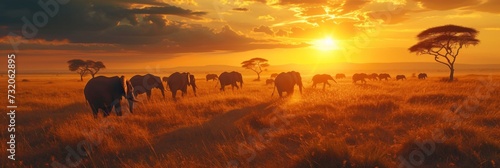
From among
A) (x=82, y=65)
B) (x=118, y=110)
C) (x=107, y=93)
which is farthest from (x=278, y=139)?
(x=82, y=65)

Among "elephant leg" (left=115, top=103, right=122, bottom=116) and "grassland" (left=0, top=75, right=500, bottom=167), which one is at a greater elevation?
"elephant leg" (left=115, top=103, right=122, bottom=116)

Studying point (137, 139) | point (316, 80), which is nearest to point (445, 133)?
point (137, 139)

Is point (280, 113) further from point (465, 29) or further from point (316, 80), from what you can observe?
point (465, 29)

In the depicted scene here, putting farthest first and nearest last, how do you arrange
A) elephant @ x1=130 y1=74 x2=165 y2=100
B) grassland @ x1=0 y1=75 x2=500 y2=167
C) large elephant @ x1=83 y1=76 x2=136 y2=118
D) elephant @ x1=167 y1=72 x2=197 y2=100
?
elephant @ x1=167 y1=72 x2=197 y2=100
elephant @ x1=130 y1=74 x2=165 y2=100
large elephant @ x1=83 y1=76 x2=136 y2=118
grassland @ x1=0 y1=75 x2=500 y2=167

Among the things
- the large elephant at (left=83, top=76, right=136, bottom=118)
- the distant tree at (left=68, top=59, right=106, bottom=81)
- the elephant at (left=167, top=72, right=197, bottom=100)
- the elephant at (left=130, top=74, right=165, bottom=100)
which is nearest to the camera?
the large elephant at (left=83, top=76, right=136, bottom=118)

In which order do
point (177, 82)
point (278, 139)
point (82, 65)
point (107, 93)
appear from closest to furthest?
1. point (278, 139)
2. point (107, 93)
3. point (177, 82)
4. point (82, 65)

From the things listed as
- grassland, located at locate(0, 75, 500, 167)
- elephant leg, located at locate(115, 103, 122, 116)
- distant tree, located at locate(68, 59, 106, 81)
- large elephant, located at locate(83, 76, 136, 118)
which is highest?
distant tree, located at locate(68, 59, 106, 81)

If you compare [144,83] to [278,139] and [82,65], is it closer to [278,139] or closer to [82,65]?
[278,139]

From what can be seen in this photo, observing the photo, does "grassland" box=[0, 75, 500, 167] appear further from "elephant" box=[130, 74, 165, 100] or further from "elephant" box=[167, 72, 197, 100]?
"elephant" box=[167, 72, 197, 100]

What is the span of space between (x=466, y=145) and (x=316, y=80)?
22.9 meters

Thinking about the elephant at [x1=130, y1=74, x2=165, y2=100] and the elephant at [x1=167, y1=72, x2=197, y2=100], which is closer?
the elephant at [x1=130, y1=74, x2=165, y2=100]

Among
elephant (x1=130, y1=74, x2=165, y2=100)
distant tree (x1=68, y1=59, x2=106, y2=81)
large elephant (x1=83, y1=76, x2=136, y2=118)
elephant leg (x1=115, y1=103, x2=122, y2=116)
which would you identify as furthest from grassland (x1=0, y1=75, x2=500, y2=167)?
distant tree (x1=68, y1=59, x2=106, y2=81)

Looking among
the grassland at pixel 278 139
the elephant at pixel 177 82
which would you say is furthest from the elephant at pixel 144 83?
the grassland at pixel 278 139

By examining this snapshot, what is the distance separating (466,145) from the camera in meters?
7.10
